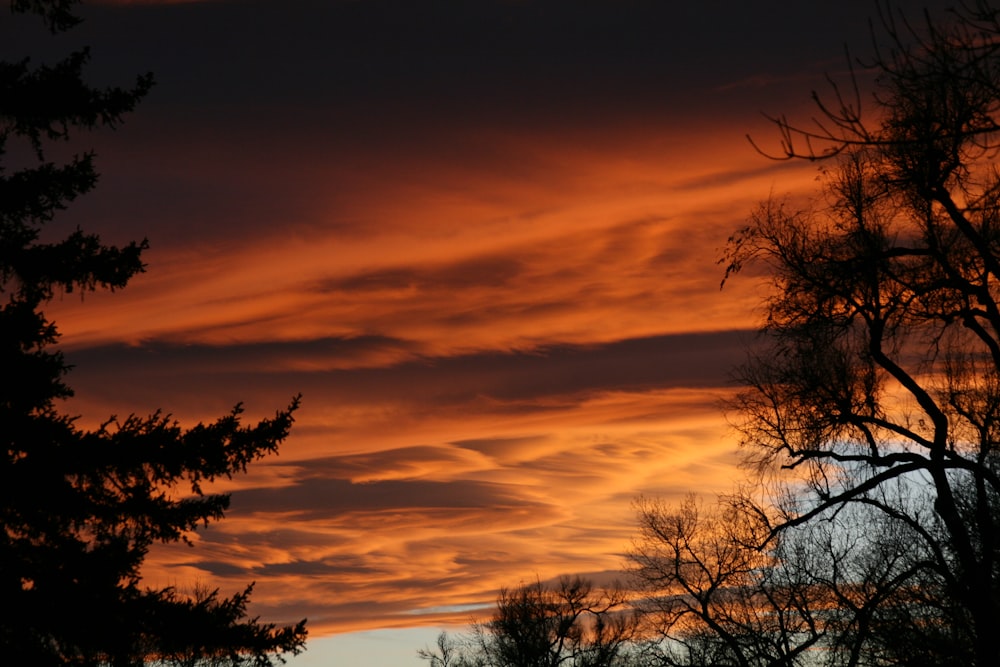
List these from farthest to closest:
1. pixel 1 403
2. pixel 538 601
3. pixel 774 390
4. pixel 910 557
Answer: pixel 538 601
pixel 910 557
pixel 774 390
pixel 1 403

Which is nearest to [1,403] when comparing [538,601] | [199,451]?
[199,451]

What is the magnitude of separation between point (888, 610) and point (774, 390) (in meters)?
4.83

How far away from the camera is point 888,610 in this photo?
2166cm

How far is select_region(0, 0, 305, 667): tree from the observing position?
680 inches

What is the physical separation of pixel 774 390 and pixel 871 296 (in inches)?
137

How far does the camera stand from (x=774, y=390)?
21.5m

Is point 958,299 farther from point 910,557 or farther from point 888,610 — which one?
point 910,557

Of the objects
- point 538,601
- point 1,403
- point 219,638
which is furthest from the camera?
point 538,601

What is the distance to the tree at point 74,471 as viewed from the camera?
17.3m

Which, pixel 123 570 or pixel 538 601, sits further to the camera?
pixel 538 601

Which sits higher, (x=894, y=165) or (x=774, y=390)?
(x=894, y=165)

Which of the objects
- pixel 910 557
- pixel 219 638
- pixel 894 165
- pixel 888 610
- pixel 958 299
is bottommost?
pixel 219 638

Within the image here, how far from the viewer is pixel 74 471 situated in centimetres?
1812

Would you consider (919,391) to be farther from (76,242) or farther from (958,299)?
(76,242)
